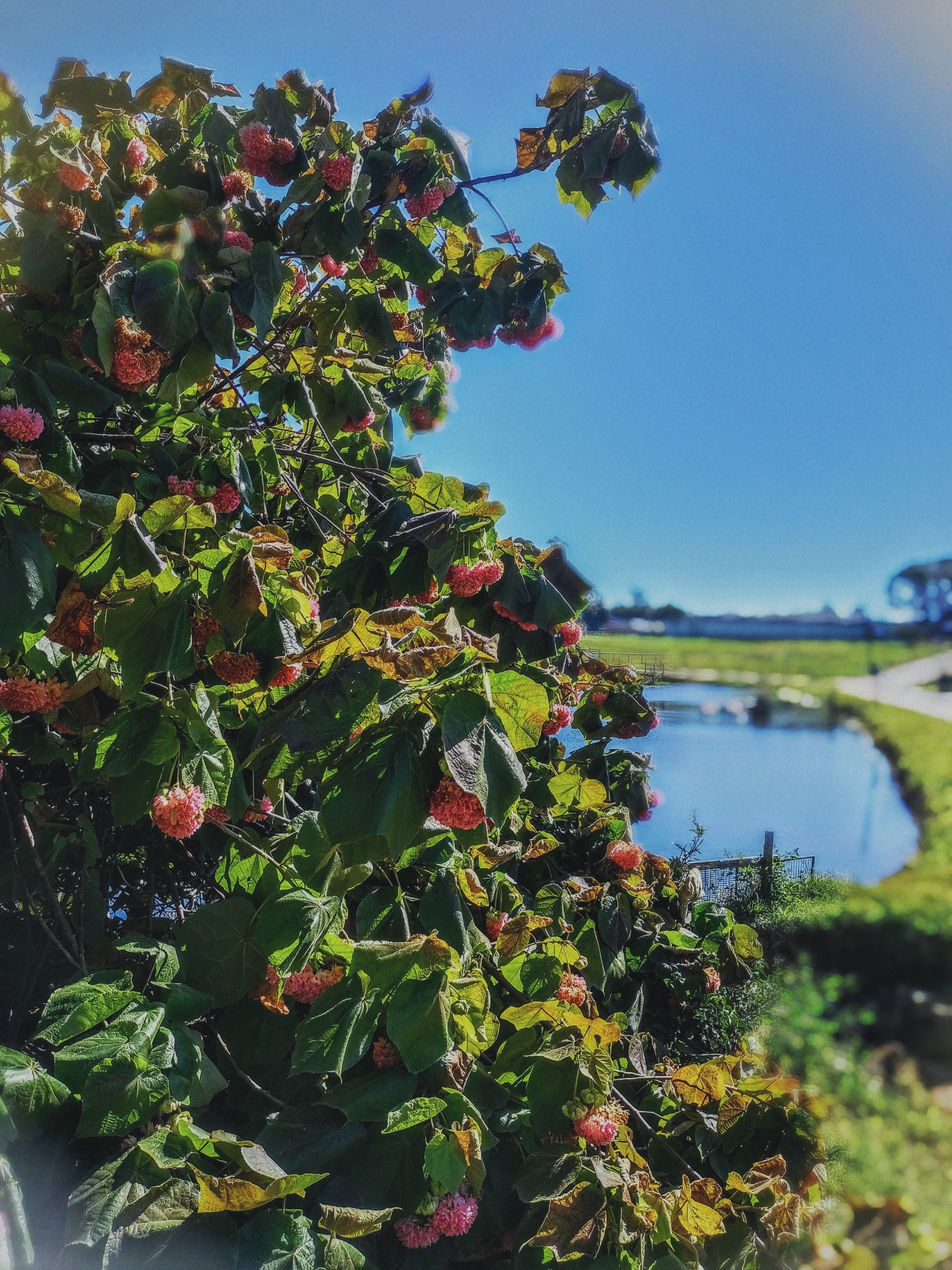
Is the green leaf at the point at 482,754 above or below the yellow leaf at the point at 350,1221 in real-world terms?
above

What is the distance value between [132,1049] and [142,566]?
829 mm

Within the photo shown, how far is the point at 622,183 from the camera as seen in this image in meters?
2.33

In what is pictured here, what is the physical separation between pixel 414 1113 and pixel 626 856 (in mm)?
1421

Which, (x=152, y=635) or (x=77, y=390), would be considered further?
(x=77, y=390)

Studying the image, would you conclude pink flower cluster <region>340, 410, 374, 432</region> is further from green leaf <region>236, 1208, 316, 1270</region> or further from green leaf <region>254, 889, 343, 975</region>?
green leaf <region>236, 1208, 316, 1270</region>

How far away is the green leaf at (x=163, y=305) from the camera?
1.65 m

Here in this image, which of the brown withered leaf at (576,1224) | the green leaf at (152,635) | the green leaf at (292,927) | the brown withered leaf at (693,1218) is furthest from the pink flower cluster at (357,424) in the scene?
the brown withered leaf at (693,1218)

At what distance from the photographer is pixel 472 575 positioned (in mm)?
1794

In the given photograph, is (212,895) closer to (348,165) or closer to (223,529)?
(223,529)

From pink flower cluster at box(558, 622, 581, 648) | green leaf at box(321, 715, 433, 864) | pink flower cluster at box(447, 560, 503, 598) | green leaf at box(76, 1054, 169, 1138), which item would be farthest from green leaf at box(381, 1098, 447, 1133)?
pink flower cluster at box(558, 622, 581, 648)

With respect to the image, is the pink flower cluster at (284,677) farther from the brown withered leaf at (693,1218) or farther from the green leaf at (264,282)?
the brown withered leaf at (693,1218)

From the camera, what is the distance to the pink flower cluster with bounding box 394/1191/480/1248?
62.3 inches

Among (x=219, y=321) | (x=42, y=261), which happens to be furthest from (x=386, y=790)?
(x=42, y=261)

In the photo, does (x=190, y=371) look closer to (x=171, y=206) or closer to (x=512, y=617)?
(x=171, y=206)
